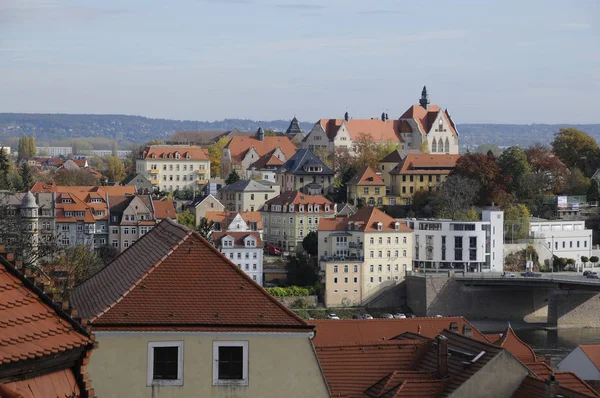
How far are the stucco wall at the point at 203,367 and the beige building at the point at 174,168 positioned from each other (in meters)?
115

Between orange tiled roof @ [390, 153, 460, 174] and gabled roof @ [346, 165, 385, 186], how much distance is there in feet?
9.29

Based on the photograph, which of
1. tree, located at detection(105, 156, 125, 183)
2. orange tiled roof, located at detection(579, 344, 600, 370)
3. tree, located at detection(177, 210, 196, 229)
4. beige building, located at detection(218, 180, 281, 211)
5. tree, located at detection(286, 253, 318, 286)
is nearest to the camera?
orange tiled roof, located at detection(579, 344, 600, 370)

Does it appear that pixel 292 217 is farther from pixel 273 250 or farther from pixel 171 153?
pixel 171 153

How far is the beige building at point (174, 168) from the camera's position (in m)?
128

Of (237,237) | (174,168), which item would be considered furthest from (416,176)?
(174,168)

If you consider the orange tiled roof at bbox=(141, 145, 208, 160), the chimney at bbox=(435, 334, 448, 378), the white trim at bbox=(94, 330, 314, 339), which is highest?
the orange tiled roof at bbox=(141, 145, 208, 160)

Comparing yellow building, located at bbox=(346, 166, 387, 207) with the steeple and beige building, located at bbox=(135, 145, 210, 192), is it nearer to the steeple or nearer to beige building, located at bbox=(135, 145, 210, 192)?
beige building, located at bbox=(135, 145, 210, 192)

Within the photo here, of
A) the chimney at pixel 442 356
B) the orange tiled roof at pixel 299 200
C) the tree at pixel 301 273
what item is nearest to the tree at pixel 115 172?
the orange tiled roof at pixel 299 200

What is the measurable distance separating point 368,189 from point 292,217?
1026 centimetres

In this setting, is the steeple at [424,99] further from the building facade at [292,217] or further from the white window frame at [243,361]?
the white window frame at [243,361]

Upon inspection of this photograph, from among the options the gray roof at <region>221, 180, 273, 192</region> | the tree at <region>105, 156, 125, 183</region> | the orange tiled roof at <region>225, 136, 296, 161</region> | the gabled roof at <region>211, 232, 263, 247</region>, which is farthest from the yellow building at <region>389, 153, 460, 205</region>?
the tree at <region>105, 156, 125, 183</region>

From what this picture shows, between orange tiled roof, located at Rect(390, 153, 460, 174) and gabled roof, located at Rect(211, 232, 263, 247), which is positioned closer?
gabled roof, located at Rect(211, 232, 263, 247)

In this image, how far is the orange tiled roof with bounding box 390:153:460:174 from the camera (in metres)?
108

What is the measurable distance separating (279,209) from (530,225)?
58.7 ft
